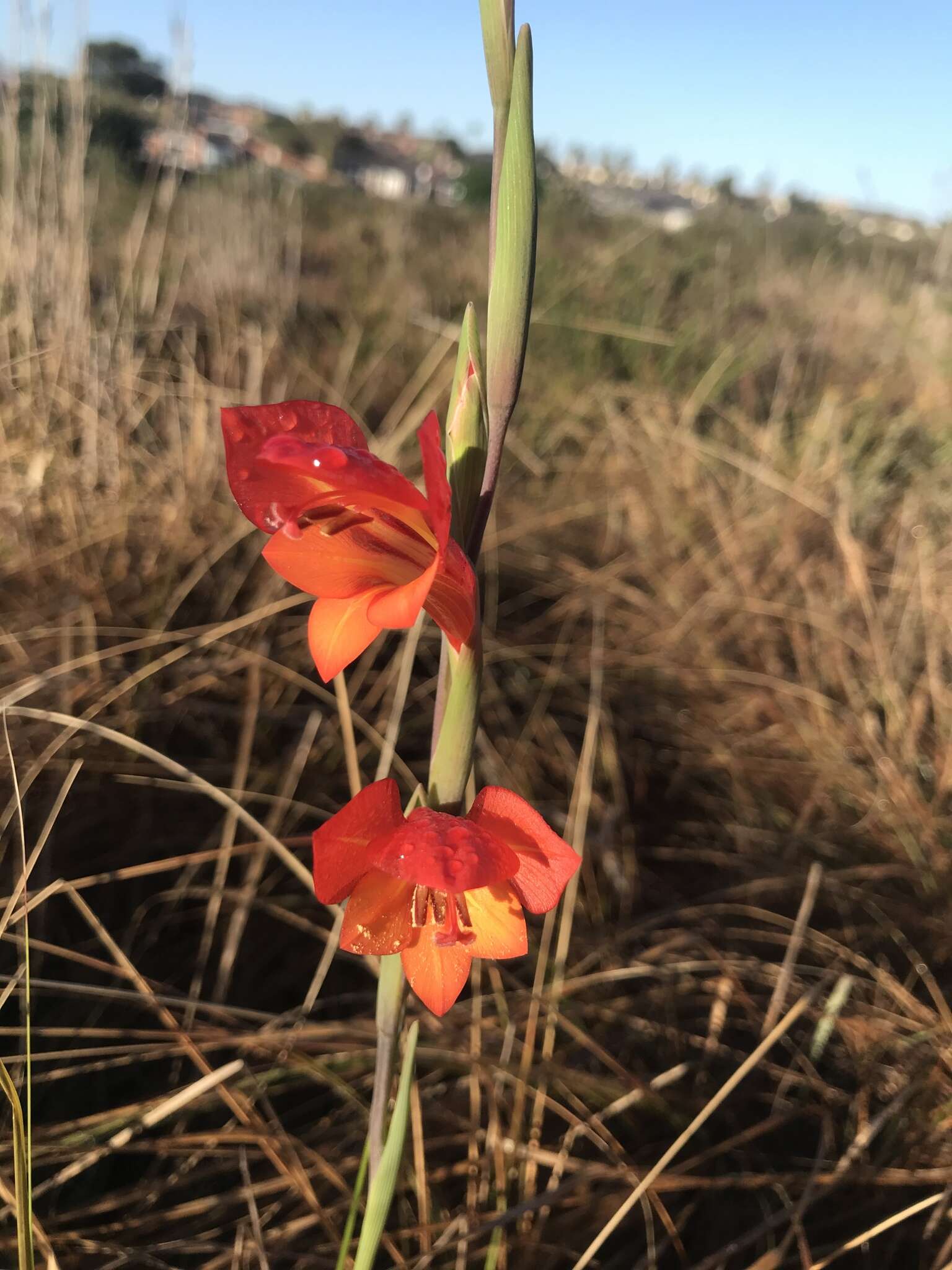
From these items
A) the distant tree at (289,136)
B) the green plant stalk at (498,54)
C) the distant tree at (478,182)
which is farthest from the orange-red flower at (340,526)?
the distant tree at (289,136)

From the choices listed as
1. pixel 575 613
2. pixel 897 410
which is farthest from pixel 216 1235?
pixel 897 410

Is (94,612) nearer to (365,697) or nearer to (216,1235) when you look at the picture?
(365,697)

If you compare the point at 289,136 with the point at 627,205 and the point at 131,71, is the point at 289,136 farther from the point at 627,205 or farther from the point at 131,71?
the point at 627,205

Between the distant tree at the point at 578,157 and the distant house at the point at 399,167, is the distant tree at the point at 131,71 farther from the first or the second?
the distant tree at the point at 578,157

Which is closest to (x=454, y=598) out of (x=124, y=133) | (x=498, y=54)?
(x=498, y=54)

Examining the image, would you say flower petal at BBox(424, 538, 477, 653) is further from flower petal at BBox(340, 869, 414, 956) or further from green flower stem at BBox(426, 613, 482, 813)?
flower petal at BBox(340, 869, 414, 956)

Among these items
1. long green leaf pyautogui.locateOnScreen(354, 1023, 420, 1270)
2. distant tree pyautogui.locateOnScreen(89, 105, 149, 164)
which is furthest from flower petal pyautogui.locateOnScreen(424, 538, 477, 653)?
distant tree pyautogui.locateOnScreen(89, 105, 149, 164)
